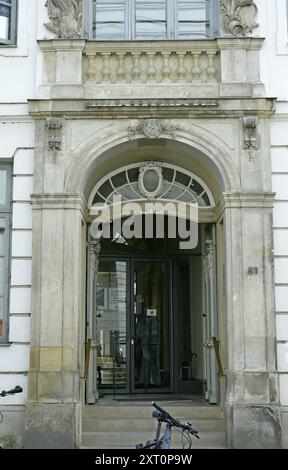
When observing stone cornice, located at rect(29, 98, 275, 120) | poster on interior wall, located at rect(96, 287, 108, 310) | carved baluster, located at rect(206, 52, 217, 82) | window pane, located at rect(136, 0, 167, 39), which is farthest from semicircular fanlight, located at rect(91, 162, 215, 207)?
poster on interior wall, located at rect(96, 287, 108, 310)

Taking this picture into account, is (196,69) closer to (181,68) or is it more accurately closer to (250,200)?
(181,68)

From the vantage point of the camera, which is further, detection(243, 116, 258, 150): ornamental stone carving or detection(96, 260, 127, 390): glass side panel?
detection(96, 260, 127, 390): glass side panel

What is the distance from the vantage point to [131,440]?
10.3 meters

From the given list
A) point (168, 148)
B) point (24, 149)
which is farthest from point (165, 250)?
point (24, 149)

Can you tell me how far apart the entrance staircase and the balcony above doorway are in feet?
15.2

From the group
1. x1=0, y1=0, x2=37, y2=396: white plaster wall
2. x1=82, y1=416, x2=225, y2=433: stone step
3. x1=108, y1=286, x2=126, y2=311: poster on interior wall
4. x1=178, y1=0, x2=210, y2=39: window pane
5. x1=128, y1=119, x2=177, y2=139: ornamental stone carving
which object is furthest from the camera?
x1=108, y1=286, x2=126, y2=311: poster on interior wall

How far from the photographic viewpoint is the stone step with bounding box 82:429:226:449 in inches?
400

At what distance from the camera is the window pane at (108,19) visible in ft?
37.5

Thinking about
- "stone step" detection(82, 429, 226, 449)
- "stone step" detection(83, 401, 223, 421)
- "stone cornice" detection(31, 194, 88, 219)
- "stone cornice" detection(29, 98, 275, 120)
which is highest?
"stone cornice" detection(29, 98, 275, 120)

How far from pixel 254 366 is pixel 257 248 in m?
1.65

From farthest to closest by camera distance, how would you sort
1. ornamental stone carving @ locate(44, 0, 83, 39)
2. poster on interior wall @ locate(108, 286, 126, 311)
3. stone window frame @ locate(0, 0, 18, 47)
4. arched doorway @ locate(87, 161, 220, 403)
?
poster on interior wall @ locate(108, 286, 126, 311), arched doorway @ locate(87, 161, 220, 403), stone window frame @ locate(0, 0, 18, 47), ornamental stone carving @ locate(44, 0, 83, 39)

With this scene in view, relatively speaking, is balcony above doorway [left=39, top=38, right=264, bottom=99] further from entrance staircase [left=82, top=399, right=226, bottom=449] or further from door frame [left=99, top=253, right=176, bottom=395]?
entrance staircase [left=82, top=399, right=226, bottom=449]

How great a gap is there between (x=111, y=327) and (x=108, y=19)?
547 cm

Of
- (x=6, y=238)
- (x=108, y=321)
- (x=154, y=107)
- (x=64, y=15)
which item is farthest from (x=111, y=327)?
(x=64, y=15)
